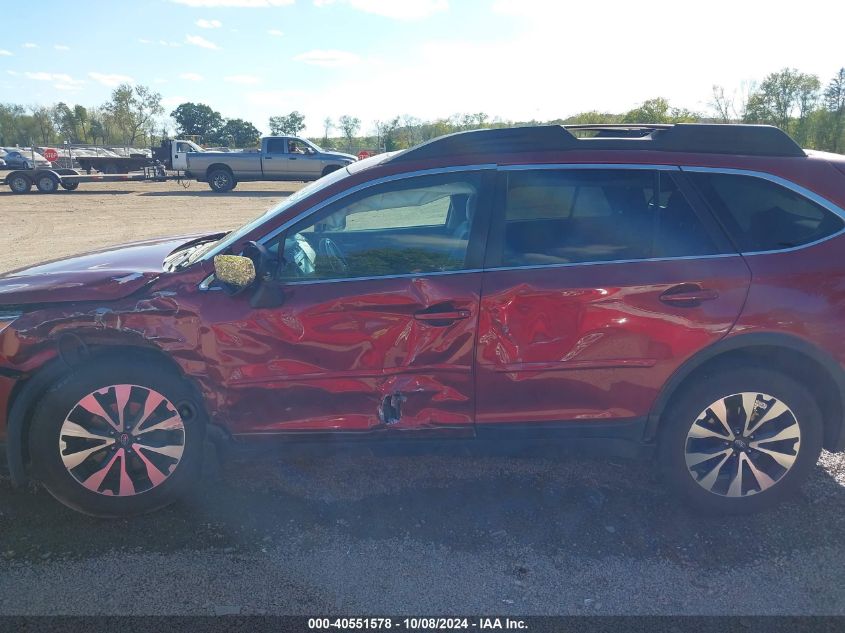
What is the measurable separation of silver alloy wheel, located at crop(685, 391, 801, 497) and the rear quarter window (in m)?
0.79

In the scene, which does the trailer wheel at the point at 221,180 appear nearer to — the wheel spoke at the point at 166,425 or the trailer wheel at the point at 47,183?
the trailer wheel at the point at 47,183

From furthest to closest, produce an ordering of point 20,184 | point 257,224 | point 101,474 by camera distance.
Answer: point 20,184 < point 257,224 < point 101,474

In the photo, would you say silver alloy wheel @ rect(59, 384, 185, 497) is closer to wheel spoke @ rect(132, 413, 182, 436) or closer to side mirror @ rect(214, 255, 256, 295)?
wheel spoke @ rect(132, 413, 182, 436)

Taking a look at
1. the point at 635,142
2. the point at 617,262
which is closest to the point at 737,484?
the point at 617,262

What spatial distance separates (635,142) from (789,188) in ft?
2.56

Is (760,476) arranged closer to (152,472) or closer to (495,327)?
(495,327)

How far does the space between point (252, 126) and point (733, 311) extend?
273ft

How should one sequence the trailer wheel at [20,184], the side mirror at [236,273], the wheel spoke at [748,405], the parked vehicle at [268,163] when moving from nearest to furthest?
the side mirror at [236,273], the wheel spoke at [748,405], the trailer wheel at [20,184], the parked vehicle at [268,163]

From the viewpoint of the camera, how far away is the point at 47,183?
23141 mm

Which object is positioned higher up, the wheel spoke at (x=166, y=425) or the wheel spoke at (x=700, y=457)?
the wheel spoke at (x=166, y=425)

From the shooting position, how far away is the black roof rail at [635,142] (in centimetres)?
322

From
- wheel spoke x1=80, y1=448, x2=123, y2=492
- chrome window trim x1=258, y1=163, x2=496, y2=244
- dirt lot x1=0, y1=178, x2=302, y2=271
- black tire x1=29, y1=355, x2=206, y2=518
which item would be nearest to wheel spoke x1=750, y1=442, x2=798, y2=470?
chrome window trim x1=258, y1=163, x2=496, y2=244

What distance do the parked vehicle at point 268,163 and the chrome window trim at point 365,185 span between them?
69.0ft

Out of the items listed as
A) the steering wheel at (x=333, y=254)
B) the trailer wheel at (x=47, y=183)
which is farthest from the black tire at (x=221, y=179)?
the steering wheel at (x=333, y=254)
